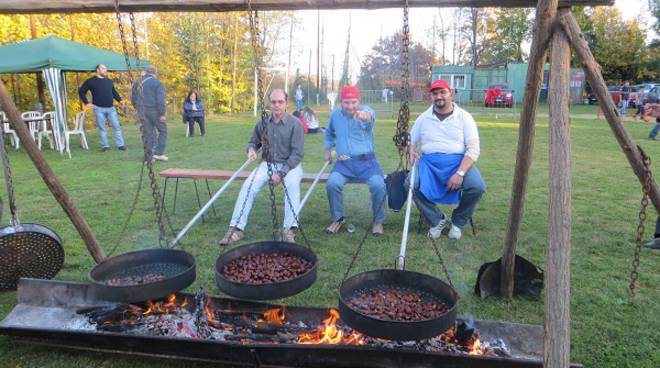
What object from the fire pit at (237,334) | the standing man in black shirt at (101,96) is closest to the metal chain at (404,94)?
the fire pit at (237,334)

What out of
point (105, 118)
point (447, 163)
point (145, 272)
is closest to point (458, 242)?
point (447, 163)

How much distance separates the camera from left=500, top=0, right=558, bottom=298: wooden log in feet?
8.27

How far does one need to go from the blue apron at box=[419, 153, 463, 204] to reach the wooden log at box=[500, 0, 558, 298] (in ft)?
4.39

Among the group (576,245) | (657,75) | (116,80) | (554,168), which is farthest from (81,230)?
(657,75)

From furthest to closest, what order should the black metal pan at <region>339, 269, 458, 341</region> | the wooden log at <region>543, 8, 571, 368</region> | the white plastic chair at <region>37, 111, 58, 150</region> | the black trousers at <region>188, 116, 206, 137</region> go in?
the black trousers at <region>188, 116, 206, 137</region> < the white plastic chair at <region>37, 111, 58, 150</region> < the black metal pan at <region>339, 269, 458, 341</region> < the wooden log at <region>543, 8, 571, 368</region>

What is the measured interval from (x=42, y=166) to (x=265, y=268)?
6.22ft

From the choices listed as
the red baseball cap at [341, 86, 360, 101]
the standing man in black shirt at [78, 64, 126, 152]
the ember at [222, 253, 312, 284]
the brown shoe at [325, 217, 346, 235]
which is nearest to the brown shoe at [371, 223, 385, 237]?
the brown shoe at [325, 217, 346, 235]

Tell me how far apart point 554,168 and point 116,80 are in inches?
720

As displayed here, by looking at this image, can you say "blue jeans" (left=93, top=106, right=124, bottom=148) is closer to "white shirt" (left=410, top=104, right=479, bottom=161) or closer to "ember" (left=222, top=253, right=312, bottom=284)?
"white shirt" (left=410, top=104, right=479, bottom=161)

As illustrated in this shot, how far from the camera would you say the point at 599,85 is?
2408mm

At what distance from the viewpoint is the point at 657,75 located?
29625mm

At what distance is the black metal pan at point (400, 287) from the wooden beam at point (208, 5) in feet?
5.74

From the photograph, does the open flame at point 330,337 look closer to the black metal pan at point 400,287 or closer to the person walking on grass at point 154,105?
the black metal pan at point 400,287

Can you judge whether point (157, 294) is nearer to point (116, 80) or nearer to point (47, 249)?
point (47, 249)
